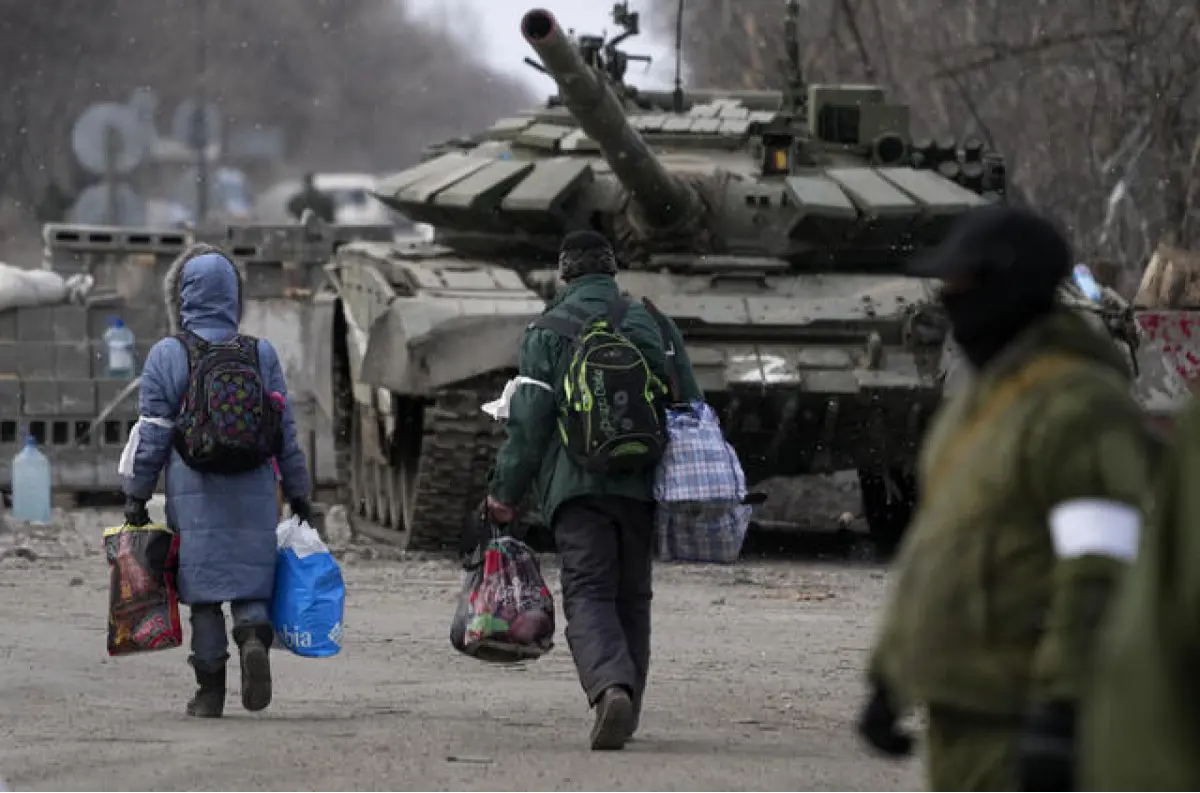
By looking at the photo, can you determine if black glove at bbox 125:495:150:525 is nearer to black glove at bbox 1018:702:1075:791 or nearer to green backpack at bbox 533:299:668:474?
green backpack at bbox 533:299:668:474

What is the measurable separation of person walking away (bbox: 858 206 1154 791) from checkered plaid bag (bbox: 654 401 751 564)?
363 cm

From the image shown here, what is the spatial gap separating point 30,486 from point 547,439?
10.6 metres

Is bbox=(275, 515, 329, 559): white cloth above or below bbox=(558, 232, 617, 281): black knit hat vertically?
below

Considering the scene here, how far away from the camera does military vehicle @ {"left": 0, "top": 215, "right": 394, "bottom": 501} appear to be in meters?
19.8

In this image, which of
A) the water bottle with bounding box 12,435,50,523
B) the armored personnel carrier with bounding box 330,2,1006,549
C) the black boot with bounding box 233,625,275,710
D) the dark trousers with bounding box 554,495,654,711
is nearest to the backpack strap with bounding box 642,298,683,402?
the dark trousers with bounding box 554,495,654,711

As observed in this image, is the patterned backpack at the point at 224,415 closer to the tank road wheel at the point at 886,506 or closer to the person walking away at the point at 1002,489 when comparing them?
the person walking away at the point at 1002,489

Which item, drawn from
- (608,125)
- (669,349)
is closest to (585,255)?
(669,349)

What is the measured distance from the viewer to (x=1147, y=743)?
10.9ft

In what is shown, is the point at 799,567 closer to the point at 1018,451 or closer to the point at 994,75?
the point at 1018,451

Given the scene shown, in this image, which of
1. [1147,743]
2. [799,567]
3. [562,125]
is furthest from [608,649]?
[562,125]

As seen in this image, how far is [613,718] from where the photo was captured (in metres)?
8.05

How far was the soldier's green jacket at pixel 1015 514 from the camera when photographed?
4473 millimetres

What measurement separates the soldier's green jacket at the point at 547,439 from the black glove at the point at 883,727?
3.41 meters

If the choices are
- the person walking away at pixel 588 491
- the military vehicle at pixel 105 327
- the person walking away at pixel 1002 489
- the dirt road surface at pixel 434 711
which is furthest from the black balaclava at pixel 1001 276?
the military vehicle at pixel 105 327
